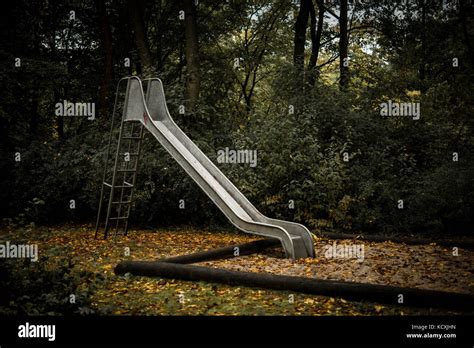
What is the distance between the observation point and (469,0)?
14.8 meters

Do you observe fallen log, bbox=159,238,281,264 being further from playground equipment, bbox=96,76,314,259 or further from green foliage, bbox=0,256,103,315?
green foliage, bbox=0,256,103,315

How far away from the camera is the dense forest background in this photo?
41.7 ft

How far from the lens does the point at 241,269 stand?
821 cm

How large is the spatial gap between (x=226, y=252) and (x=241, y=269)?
1206 millimetres

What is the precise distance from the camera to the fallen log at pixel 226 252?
27.7ft

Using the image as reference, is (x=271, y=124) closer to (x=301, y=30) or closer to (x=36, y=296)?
(x=301, y=30)

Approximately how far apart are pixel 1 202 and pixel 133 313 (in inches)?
476

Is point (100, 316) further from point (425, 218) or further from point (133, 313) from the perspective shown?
point (425, 218)

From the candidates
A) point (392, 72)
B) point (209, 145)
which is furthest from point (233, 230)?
point (392, 72)

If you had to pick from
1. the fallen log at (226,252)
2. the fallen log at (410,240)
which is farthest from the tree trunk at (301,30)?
the fallen log at (226,252)

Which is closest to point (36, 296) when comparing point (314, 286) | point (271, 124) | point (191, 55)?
point (314, 286)

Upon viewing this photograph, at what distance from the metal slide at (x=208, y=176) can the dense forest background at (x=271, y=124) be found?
8.31 feet

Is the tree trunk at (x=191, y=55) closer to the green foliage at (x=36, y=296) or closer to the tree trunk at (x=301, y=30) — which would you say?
the tree trunk at (x=301, y=30)

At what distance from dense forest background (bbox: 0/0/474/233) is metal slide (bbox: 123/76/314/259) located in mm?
Answer: 2532
